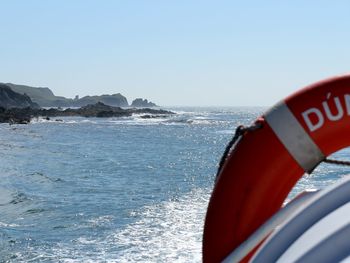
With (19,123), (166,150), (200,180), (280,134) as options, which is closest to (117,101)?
(19,123)

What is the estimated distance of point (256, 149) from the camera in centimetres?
195

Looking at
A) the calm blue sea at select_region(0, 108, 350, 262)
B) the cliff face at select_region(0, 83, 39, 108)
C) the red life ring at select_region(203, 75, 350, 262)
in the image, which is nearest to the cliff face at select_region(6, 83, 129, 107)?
the cliff face at select_region(0, 83, 39, 108)

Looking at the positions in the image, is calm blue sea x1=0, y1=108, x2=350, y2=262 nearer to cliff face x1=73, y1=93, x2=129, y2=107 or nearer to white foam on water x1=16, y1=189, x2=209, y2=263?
white foam on water x1=16, y1=189, x2=209, y2=263

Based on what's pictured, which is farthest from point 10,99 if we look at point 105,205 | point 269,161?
point 269,161

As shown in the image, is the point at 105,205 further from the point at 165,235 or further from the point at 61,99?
the point at 61,99

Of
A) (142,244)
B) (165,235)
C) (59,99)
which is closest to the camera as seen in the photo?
(142,244)

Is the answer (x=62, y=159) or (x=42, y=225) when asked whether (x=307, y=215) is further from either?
(x=62, y=159)

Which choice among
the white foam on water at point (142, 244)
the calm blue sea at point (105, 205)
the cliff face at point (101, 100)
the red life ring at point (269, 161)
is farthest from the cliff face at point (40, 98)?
the red life ring at point (269, 161)

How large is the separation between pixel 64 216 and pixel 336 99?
10.8 m

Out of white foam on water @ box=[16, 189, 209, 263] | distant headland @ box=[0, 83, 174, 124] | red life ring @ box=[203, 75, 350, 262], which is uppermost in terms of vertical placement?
distant headland @ box=[0, 83, 174, 124]

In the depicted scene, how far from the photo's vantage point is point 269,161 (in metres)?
1.96

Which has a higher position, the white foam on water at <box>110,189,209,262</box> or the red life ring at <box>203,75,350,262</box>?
the red life ring at <box>203,75,350,262</box>

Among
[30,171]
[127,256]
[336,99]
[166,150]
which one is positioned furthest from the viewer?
[166,150]

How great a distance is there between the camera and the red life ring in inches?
76.2
